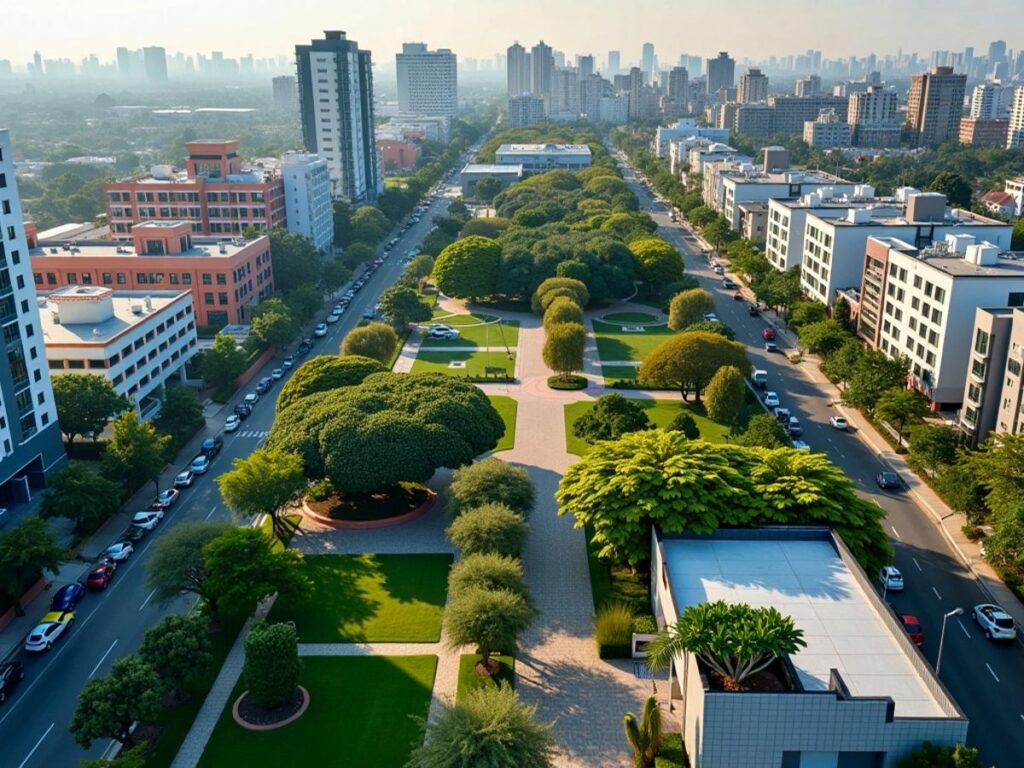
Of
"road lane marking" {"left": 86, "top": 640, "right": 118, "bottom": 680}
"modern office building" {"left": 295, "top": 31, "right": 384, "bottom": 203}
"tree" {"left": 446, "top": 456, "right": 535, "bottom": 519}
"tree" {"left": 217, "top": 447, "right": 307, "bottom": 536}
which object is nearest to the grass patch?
"tree" {"left": 446, "top": 456, "right": 535, "bottom": 519}

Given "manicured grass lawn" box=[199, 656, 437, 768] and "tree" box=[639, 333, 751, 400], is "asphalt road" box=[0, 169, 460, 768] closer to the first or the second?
"manicured grass lawn" box=[199, 656, 437, 768]

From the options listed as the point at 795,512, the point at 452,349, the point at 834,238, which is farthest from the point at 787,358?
the point at 795,512

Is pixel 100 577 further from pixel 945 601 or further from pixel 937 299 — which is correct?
pixel 937 299

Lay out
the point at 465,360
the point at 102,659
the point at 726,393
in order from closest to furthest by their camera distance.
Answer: the point at 102,659, the point at 726,393, the point at 465,360

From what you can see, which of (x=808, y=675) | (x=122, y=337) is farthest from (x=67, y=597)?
(x=808, y=675)

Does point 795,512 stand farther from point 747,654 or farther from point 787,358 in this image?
point 787,358

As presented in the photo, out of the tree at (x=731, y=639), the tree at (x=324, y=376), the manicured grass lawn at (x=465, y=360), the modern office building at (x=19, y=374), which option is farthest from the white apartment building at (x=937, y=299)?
the modern office building at (x=19, y=374)

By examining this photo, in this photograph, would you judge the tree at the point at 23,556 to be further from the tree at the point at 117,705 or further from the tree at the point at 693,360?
the tree at the point at 693,360
